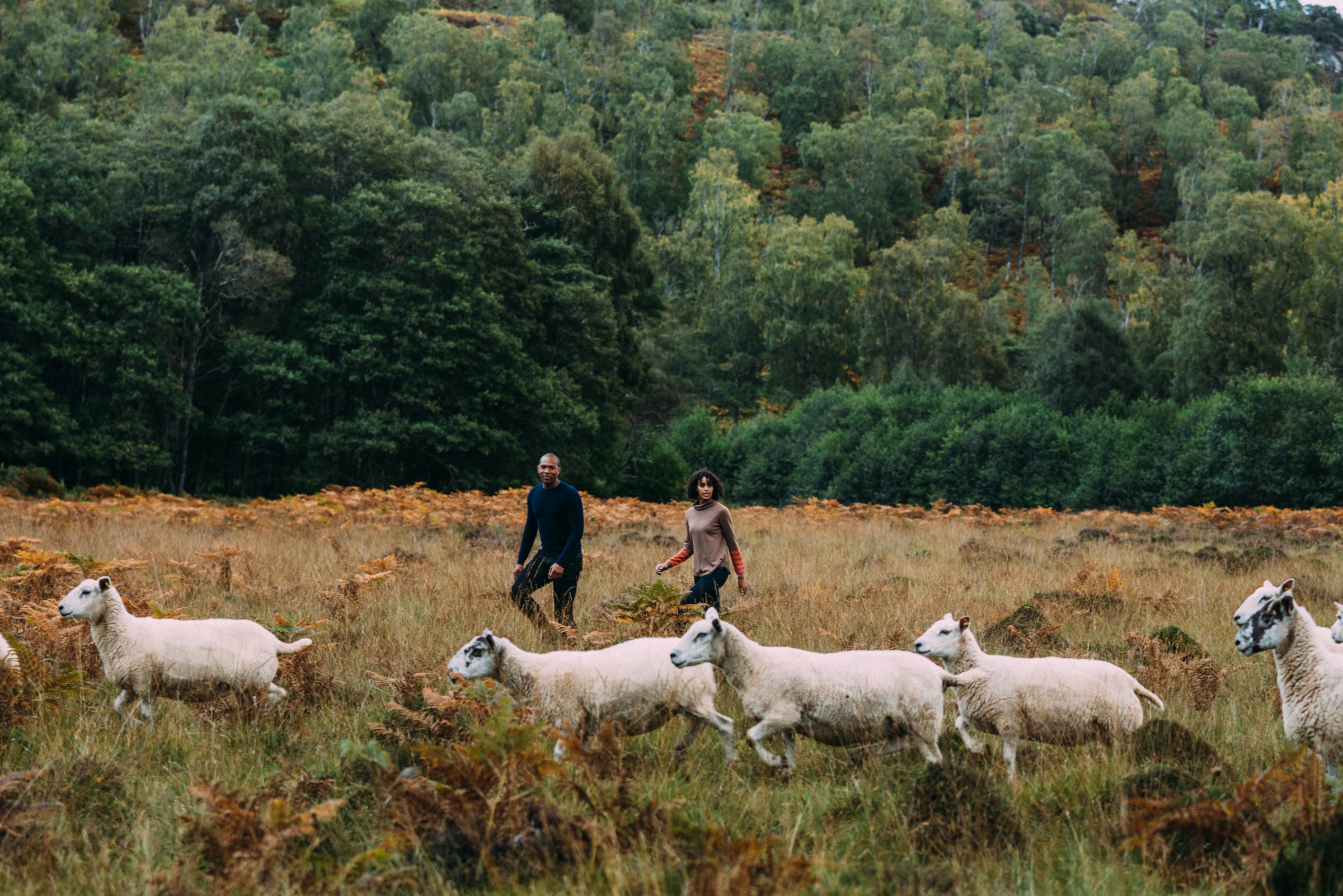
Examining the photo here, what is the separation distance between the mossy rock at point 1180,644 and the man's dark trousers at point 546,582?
17.2ft

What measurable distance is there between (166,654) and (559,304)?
4101cm

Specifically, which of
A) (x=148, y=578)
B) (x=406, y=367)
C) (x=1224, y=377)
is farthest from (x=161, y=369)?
(x=1224, y=377)

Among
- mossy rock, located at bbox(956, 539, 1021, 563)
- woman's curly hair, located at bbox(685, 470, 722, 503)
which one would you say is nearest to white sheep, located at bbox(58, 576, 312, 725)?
woman's curly hair, located at bbox(685, 470, 722, 503)

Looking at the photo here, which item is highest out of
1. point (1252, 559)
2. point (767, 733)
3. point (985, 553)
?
point (767, 733)

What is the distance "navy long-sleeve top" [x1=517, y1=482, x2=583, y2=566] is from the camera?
10.2 metres

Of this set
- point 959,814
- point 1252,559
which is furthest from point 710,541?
point 1252,559

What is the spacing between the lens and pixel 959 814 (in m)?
5.14

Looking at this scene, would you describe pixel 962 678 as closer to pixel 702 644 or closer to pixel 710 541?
pixel 702 644

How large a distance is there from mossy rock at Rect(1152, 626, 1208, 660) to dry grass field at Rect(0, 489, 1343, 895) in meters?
0.03

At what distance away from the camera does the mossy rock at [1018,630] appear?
Result: 945 cm

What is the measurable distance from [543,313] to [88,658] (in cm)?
4040

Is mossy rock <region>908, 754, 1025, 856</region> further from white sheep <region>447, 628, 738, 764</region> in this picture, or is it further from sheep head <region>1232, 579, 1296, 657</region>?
sheep head <region>1232, 579, 1296, 657</region>

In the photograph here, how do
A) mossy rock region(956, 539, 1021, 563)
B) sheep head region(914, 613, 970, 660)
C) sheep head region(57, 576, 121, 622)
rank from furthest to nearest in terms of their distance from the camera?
mossy rock region(956, 539, 1021, 563) → sheep head region(57, 576, 121, 622) → sheep head region(914, 613, 970, 660)

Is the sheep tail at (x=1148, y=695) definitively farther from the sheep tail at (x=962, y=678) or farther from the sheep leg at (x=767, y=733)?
the sheep leg at (x=767, y=733)
